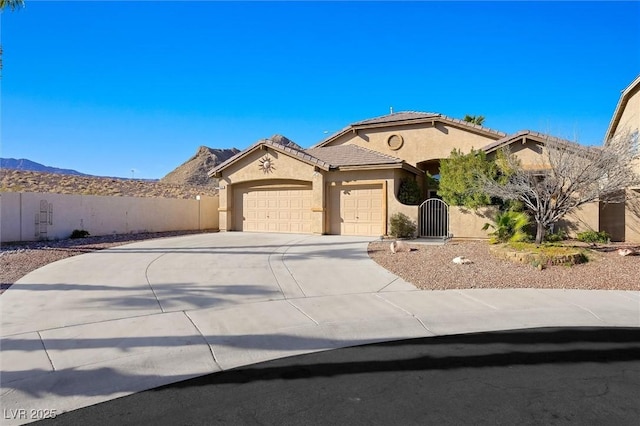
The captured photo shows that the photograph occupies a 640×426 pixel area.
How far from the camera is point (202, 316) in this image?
7031mm

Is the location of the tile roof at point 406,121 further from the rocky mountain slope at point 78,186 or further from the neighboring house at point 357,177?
the rocky mountain slope at point 78,186

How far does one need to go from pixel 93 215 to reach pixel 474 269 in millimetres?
17103

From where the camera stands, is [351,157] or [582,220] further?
[351,157]

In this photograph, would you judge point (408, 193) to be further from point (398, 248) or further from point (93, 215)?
point (93, 215)

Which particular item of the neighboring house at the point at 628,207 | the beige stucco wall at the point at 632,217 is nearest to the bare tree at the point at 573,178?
the neighboring house at the point at 628,207

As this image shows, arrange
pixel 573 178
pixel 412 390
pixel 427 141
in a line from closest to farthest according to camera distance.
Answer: pixel 412 390 → pixel 573 178 → pixel 427 141

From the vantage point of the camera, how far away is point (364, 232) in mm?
19812

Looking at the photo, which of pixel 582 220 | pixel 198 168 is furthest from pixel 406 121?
pixel 198 168

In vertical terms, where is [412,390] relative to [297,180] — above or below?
below

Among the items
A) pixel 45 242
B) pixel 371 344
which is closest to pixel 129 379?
pixel 371 344

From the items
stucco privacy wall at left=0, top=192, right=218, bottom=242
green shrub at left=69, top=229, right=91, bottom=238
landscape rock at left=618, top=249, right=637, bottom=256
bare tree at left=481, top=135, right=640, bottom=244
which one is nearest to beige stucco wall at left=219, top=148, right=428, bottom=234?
stucco privacy wall at left=0, top=192, right=218, bottom=242

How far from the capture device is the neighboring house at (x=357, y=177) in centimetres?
1820

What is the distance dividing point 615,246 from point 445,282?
8.64 m

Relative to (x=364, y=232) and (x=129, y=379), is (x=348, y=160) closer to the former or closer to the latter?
(x=364, y=232)
